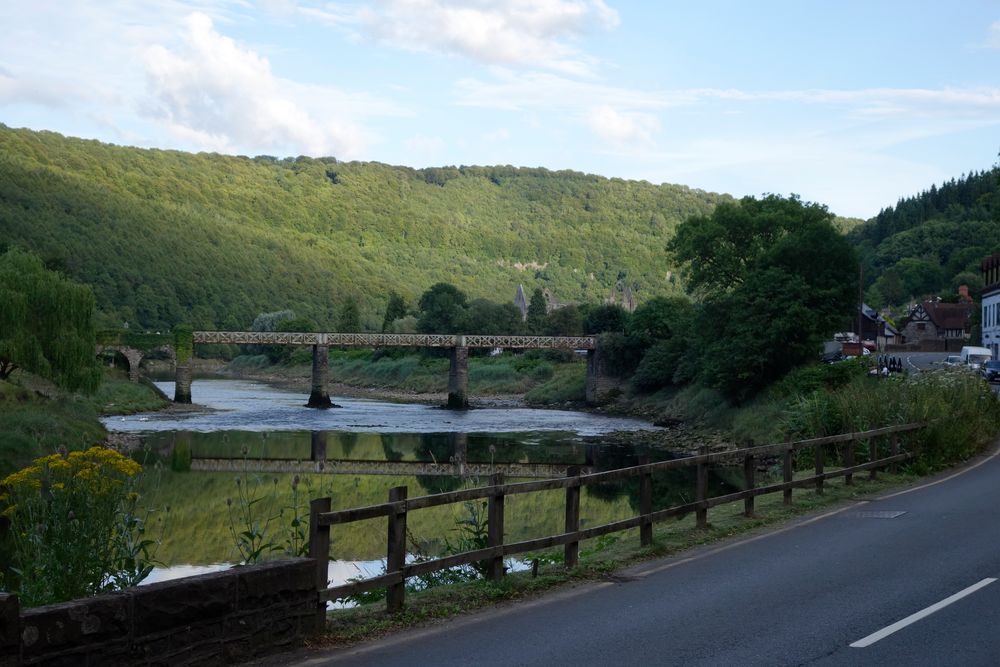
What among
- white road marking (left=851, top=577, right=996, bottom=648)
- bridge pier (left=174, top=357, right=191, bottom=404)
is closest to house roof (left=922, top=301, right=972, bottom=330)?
bridge pier (left=174, top=357, right=191, bottom=404)

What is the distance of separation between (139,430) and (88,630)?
54.4 metres

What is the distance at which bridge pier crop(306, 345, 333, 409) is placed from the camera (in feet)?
294

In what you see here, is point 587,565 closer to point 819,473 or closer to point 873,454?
point 819,473

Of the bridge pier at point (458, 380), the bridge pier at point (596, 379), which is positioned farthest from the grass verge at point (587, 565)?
the bridge pier at point (458, 380)

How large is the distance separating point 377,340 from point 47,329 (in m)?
54.8

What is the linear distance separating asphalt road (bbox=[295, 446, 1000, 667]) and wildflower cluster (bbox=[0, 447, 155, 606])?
2.53 metres

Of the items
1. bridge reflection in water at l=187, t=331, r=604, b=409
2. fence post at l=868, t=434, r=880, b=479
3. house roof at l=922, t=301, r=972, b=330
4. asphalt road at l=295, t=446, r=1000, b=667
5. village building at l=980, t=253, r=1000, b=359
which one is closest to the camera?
asphalt road at l=295, t=446, r=1000, b=667

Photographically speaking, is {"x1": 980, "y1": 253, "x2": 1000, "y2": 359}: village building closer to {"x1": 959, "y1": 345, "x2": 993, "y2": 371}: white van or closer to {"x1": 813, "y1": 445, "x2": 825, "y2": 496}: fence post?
{"x1": 959, "y1": 345, "x2": 993, "y2": 371}: white van

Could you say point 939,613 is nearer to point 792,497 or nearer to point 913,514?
point 913,514

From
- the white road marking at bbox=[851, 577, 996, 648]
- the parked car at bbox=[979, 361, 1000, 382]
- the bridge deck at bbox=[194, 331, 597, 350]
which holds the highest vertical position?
the parked car at bbox=[979, 361, 1000, 382]

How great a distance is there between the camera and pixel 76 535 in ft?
33.5

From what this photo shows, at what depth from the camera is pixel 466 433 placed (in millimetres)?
63625

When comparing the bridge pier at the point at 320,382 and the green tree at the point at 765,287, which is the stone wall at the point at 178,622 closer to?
the green tree at the point at 765,287

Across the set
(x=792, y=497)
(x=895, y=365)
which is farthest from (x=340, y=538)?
(x=895, y=365)
